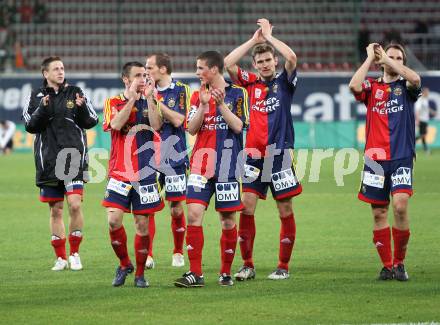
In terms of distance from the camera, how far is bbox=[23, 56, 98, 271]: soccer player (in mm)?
10555

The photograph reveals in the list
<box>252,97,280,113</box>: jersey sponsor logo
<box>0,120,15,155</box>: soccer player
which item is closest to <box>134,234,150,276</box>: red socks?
<box>252,97,280,113</box>: jersey sponsor logo

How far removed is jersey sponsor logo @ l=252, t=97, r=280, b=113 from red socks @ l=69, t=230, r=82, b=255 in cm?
236

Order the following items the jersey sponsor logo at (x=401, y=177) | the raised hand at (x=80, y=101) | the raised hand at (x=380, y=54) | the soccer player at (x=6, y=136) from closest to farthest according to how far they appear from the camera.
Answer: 1. the raised hand at (x=380, y=54)
2. the jersey sponsor logo at (x=401, y=177)
3. the raised hand at (x=80, y=101)
4. the soccer player at (x=6, y=136)

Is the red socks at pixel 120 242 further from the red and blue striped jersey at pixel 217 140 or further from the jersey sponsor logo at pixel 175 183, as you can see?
the jersey sponsor logo at pixel 175 183

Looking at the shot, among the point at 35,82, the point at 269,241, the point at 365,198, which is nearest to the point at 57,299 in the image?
the point at 365,198

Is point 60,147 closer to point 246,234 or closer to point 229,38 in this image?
point 246,234

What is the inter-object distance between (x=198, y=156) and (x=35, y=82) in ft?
72.5

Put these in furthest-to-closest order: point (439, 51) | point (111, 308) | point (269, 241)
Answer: point (439, 51) → point (269, 241) → point (111, 308)

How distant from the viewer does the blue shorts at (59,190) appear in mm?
10594

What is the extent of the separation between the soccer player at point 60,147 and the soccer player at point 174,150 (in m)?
0.81

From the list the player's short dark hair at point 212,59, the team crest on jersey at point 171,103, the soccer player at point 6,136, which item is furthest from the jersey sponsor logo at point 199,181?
the soccer player at point 6,136

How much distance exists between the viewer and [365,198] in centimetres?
955

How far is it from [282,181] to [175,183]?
1.40 metres

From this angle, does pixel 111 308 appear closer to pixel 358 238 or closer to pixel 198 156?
pixel 198 156
